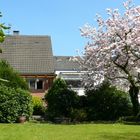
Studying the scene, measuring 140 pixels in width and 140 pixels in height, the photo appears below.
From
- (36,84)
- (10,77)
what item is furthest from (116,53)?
(36,84)

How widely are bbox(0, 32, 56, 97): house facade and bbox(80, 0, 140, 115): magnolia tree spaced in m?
20.8

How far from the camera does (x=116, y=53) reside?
30.7 m

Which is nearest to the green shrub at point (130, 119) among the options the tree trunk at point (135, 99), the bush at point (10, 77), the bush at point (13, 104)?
the tree trunk at point (135, 99)

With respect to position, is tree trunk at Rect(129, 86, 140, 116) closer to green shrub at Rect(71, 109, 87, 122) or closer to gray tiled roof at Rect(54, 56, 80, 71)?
green shrub at Rect(71, 109, 87, 122)

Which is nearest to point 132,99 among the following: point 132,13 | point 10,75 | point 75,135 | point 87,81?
point 87,81

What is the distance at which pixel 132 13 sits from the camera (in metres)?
32.3

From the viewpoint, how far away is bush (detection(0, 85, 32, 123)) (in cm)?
2742

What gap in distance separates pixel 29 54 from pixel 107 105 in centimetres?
2549

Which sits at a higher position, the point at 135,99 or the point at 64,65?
the point at 64,65

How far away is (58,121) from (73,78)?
2611cm

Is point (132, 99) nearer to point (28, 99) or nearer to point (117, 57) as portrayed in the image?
point (117, 57)

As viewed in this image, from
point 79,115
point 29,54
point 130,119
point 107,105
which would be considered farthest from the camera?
point 29,54

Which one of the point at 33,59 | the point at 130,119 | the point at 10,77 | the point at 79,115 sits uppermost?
the point at 33,59

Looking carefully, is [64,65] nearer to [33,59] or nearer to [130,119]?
[33,59]
